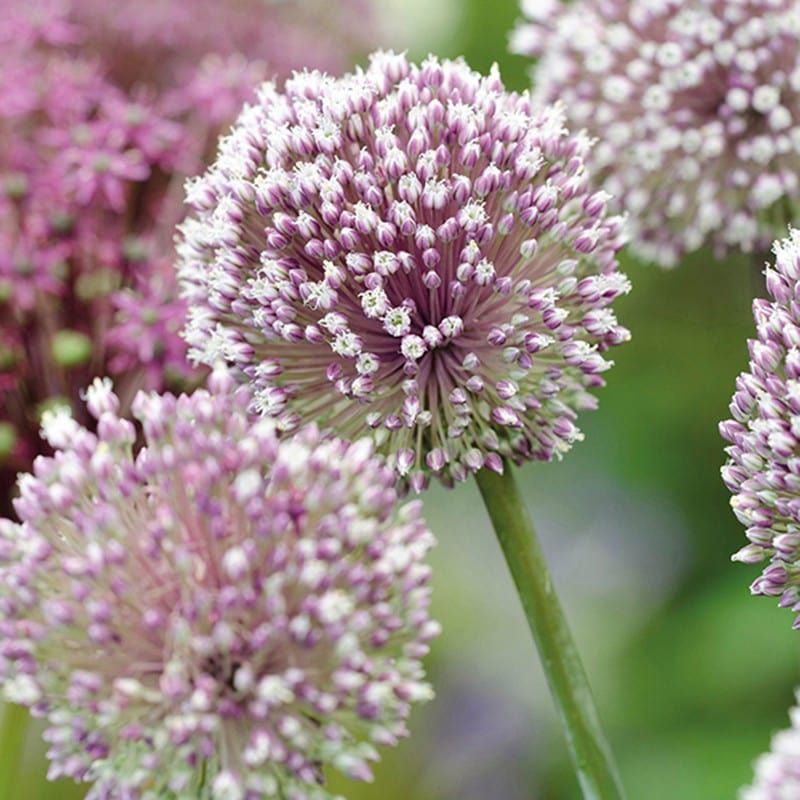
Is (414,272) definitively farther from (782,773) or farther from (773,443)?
(782,773)

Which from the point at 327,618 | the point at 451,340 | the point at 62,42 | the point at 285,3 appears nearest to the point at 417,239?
the point at 451,340

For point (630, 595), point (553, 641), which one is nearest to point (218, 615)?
point (553, 641)

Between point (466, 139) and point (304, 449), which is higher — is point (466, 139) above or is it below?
above

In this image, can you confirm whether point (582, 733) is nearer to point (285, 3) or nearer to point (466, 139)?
point (466, 139)

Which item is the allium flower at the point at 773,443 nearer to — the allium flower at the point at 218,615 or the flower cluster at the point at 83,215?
the allium flower at the point at 218,615

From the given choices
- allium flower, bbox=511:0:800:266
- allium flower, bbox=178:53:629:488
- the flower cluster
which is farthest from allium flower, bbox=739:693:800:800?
the flower cluster

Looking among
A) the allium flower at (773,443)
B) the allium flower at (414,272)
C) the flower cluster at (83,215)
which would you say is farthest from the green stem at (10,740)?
the allium flower at (773,443)
